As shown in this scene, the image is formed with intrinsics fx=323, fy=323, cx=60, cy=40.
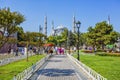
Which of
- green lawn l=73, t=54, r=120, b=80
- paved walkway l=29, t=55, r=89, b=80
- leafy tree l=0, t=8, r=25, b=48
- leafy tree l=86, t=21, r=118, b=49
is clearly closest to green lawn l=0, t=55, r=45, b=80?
paved walkway l=29, t=55, r=89, b=80

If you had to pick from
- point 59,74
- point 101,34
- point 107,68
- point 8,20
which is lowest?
point 59,74

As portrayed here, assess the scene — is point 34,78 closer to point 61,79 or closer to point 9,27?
point 61,79

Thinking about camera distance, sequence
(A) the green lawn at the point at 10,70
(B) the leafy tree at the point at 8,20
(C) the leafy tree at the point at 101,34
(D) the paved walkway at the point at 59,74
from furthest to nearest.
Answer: (C) the leafy tree at the point at 101,34
(B) the leafy tree at the point at 8,20
(A) the green lawn at the point at 10,70
(D) the paved walkway at the point at 59,74

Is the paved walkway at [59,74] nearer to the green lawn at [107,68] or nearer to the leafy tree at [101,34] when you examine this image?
the green lawn at [107,68]

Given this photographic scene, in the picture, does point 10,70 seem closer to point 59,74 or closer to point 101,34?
point 59,74

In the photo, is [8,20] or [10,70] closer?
[8,20]

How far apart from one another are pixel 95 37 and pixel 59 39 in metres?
55.2

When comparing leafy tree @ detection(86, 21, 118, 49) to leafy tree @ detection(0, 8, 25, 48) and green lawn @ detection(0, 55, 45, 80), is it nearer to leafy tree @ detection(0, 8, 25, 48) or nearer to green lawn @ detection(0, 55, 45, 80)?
green lawn @ detection(0, 55, 45, 80)

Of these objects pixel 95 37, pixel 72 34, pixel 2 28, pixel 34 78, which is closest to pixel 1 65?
pixel 2 28

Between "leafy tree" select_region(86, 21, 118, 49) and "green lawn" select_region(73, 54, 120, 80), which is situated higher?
"leafy tree" select_region(86, 21, 118, 49)

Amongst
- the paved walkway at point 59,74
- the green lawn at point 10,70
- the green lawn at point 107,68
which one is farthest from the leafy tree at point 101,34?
the paved walkway at point 59,74

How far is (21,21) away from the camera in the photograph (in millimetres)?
26891

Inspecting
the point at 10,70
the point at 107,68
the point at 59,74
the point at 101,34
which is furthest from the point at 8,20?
the point at 101,34

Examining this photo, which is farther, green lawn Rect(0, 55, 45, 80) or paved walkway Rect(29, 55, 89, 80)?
green lawn Rect(0, 55, 45, 80)
